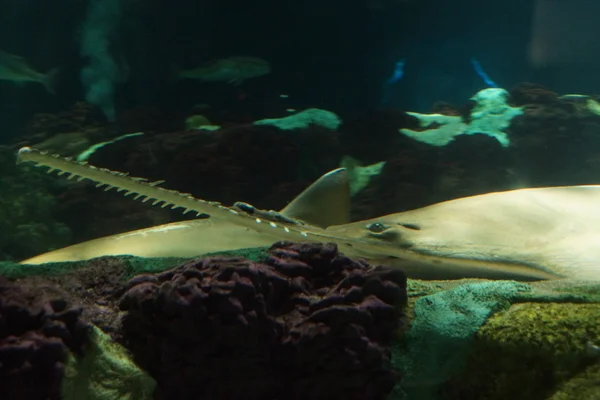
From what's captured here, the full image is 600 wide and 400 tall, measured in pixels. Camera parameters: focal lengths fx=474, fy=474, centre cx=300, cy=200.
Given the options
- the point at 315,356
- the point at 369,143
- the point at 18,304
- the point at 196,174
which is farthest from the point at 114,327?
the point at 369,143

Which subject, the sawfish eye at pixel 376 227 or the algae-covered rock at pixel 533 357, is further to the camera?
the sawfish eye at pixel 376 227

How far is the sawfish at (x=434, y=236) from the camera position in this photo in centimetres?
260

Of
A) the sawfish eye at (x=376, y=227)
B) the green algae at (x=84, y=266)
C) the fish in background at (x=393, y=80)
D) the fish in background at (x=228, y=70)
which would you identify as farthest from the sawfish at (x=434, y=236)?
the fish in background at (x=393, y=80)

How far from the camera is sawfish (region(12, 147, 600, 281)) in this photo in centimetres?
260

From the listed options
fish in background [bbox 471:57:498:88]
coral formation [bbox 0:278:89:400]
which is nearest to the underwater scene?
coral formation [bbox 0:278:89:400]

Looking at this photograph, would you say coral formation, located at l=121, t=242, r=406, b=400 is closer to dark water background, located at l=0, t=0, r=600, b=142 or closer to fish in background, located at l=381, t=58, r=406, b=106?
dark water background, located at l=0, t=0, r=600, b=142

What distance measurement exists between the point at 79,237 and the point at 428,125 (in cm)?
491

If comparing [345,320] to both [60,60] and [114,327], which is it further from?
[60,60]

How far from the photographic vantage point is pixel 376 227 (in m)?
3.08

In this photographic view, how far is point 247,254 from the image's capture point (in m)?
2.38

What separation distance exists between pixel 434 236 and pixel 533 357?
136 centimetres

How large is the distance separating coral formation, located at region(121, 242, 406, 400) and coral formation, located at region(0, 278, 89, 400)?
0.26m

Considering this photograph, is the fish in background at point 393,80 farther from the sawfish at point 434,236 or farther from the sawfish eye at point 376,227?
the sawfish eye at point 376,227

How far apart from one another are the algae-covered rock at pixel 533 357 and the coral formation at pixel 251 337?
0.32 m
